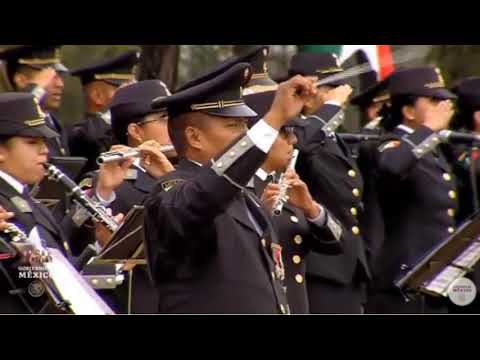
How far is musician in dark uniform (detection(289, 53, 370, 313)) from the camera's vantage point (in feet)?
29.6

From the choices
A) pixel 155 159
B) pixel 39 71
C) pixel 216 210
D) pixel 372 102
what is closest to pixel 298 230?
pixel 155 159

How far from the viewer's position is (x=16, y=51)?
10352 millimetres

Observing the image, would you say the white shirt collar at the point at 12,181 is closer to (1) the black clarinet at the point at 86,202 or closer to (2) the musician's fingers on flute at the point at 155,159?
(1) the black clarinet at the point at 86,202

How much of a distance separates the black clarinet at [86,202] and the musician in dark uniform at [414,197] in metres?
2.99

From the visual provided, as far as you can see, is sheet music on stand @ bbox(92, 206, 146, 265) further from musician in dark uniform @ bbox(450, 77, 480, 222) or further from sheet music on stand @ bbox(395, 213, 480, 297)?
musician in dark uniform @ bbox(450, 77, 480, 222)

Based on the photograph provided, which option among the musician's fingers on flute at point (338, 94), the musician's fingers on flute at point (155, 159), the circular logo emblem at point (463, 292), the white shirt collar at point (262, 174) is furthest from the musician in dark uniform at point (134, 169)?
the circular logo emblem at point (463, 292)

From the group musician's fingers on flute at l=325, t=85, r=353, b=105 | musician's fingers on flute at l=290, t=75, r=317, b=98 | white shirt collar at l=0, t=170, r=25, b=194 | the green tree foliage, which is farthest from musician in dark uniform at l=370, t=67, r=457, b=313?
musician's fingers on flute at l=290, t=75, r=317, b=98

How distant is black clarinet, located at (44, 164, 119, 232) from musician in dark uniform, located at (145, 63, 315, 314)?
150 centimetres

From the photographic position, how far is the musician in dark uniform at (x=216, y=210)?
5.79m

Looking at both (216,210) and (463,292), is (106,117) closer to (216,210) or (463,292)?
(463,292)
